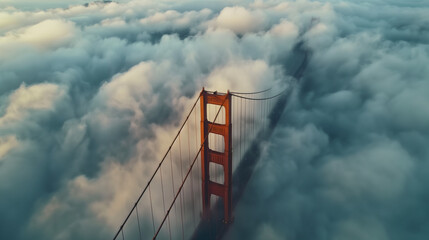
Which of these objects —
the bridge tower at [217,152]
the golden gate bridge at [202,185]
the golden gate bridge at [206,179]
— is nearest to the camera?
the bridge tower at [217,152]

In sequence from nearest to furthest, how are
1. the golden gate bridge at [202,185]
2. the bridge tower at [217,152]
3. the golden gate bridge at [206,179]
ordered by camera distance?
the bridge tower at [217,152], the golden gate bridge at [202,185], the golden gate bridge at [206,179]

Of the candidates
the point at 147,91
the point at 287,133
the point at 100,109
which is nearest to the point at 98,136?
the point at 100,109

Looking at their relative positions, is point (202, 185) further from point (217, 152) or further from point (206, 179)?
point (217, 152)

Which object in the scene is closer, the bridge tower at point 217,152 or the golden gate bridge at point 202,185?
the bridge tower at point 217,152

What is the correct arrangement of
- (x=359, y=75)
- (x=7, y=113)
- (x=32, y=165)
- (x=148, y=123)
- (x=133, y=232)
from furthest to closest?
(x=359, y=75) → (x=148, y=123) → (x=7, y=113) → (x=32, y=165) → (x=133, y=232)

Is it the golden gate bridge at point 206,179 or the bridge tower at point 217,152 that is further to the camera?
the golden gate bridge at point 206,179

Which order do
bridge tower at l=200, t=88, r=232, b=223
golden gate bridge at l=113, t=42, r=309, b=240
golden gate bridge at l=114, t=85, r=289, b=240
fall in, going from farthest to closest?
golden gate bridge at l=113, t=42, r=309, b=240 < golden gate bridge at l=114, t=85, r=289, b=240 < bridge tower at l=200, t=88, r=232, b=223

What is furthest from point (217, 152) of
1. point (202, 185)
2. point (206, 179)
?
point (202, 185)

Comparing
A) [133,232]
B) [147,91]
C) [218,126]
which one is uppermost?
[218,126]

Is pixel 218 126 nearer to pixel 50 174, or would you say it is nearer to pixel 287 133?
pixel 287 133
